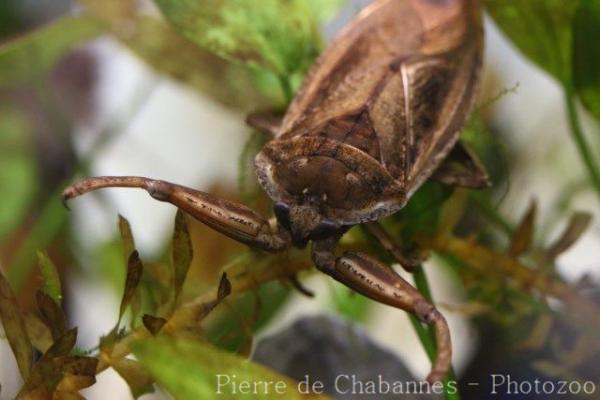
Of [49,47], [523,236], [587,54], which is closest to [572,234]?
[523,236]

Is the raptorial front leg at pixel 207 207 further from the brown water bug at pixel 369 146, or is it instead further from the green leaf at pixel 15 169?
the green leaf at pixel 15 169

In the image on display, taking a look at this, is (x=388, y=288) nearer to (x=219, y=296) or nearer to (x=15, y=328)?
(x=219, y=296)

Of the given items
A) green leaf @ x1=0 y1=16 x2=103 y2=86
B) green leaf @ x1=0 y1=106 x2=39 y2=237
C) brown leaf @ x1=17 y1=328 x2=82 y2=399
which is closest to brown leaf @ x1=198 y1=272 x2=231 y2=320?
brown leaf @ x1=17 y1=328 x2=82 y2=399

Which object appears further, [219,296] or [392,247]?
[392,247]

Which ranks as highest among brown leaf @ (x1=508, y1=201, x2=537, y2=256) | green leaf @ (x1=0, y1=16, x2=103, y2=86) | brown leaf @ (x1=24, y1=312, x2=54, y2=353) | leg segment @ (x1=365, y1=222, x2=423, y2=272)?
green leaf @ (x1=0, y1=16, x2=103, y2=86)

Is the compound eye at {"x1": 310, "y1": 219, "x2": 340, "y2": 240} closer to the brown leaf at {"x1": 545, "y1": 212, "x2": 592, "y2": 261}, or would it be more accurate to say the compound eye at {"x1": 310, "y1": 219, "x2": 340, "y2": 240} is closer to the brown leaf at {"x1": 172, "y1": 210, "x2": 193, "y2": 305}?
the brown leaf at {"x1": 172, "y1": 210, "x2": 193, "y2": 305}

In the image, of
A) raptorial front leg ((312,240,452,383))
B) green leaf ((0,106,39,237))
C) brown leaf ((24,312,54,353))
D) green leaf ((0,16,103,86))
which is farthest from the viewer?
green leaf ((0,106,39,237))
